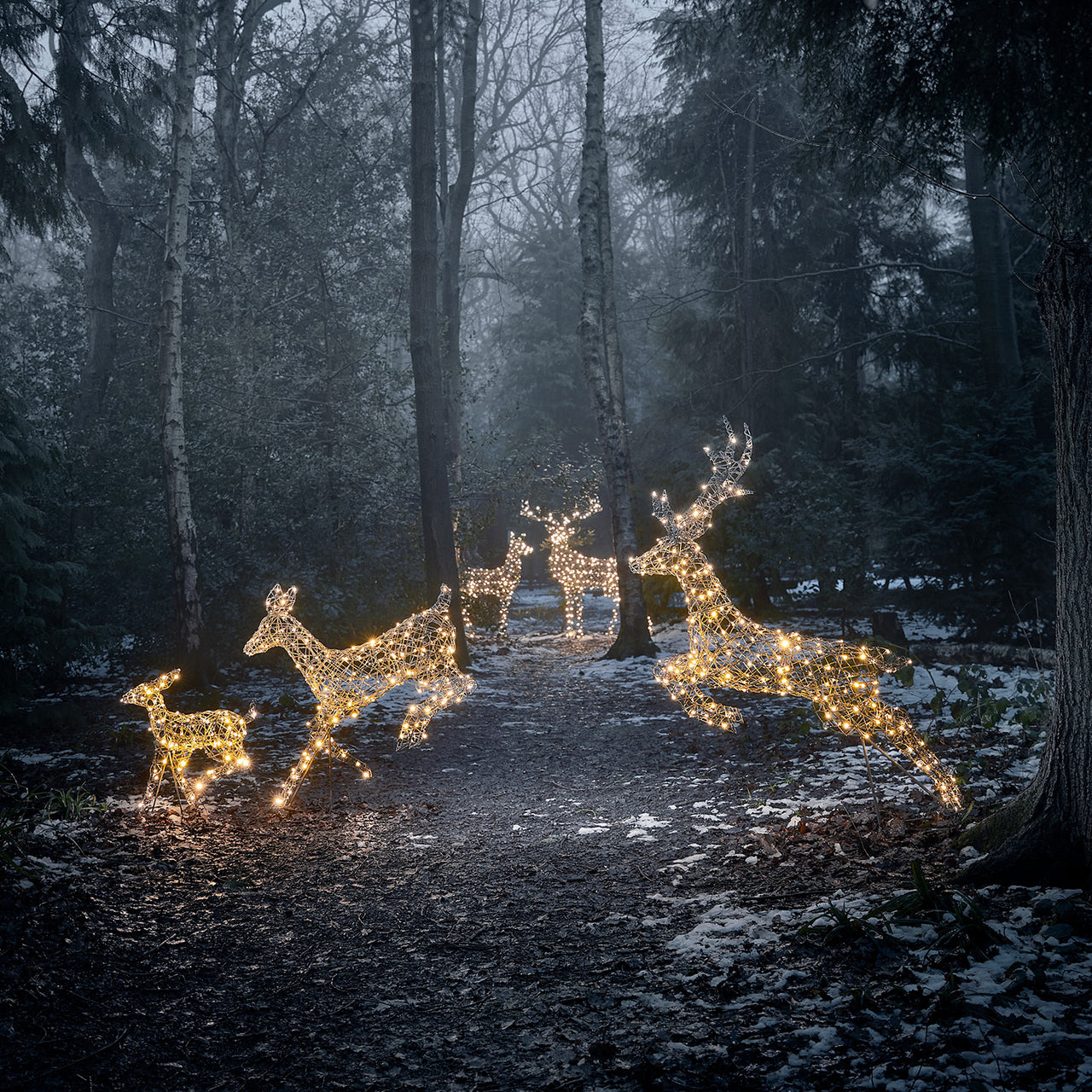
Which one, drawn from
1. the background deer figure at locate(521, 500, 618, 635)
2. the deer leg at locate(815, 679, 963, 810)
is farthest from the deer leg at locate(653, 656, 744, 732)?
the background deer figure at locate(521, 500, 618, 635)

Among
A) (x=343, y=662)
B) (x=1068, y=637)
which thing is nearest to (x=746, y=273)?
(x=343, y=662)

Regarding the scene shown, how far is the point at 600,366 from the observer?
1248 cm

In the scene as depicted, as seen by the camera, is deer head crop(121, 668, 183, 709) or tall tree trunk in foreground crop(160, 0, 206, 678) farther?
tall tree trunk in foreground crop(160, 0, 206, 678)

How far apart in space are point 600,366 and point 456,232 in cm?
890

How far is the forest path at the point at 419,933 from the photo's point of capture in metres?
2.81

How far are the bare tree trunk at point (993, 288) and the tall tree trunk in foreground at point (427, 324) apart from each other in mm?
8528

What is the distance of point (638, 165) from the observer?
18.1m

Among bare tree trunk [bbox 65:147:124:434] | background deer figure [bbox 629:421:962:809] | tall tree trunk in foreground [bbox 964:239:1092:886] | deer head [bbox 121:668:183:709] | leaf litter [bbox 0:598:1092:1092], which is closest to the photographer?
leaf litter [bbox 0:598:1092:1092]

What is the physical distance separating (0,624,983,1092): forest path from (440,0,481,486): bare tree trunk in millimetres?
11707

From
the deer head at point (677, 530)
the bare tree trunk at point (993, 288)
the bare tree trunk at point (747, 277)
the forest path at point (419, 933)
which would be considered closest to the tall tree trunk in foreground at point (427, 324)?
the forest path at point (419, 933)

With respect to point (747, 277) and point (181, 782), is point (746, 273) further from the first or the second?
point (181, 782)

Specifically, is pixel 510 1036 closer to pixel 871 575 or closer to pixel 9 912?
pixel 9 912

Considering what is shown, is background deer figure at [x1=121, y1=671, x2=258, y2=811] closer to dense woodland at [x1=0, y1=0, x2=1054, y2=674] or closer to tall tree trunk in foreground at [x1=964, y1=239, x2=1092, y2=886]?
dense woodland at [x1=0, y1=0, x2=1054, y2=674]

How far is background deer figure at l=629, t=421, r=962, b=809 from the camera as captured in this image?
496 cm
